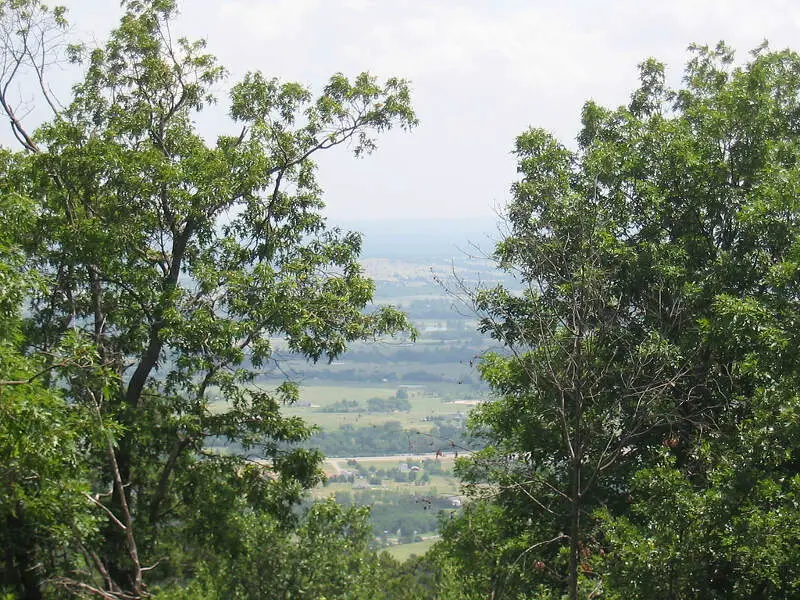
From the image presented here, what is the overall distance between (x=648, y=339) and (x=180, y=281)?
6.26 metres

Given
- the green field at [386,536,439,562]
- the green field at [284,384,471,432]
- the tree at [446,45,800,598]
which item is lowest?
the green field at [386,536,439,562]

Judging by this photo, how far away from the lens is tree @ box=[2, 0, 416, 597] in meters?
10.6

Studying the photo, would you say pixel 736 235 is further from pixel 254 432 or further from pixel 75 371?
pixel 75 371

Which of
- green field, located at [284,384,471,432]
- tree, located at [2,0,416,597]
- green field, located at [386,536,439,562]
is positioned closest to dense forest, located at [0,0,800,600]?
tree, located at [2,0,416,597]

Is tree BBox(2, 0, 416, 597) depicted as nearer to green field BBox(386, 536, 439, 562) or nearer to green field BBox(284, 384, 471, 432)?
green field BBox(386, 536, 439, 562)

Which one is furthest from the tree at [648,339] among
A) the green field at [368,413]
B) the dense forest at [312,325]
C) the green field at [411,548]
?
the green field at [368,413]

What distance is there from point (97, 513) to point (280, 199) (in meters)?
4.90

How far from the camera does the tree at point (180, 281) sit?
10.6 meters

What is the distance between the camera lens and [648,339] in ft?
35.2

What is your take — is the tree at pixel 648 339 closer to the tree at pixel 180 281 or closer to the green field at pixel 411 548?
the tree at pixel 180 281

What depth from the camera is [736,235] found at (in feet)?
38.8

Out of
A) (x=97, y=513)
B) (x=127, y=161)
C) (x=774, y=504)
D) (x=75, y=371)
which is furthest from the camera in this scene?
(x=127, y=161)

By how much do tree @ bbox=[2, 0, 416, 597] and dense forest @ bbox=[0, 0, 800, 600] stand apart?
1.6 inches

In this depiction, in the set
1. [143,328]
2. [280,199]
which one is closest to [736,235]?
[280,199]
